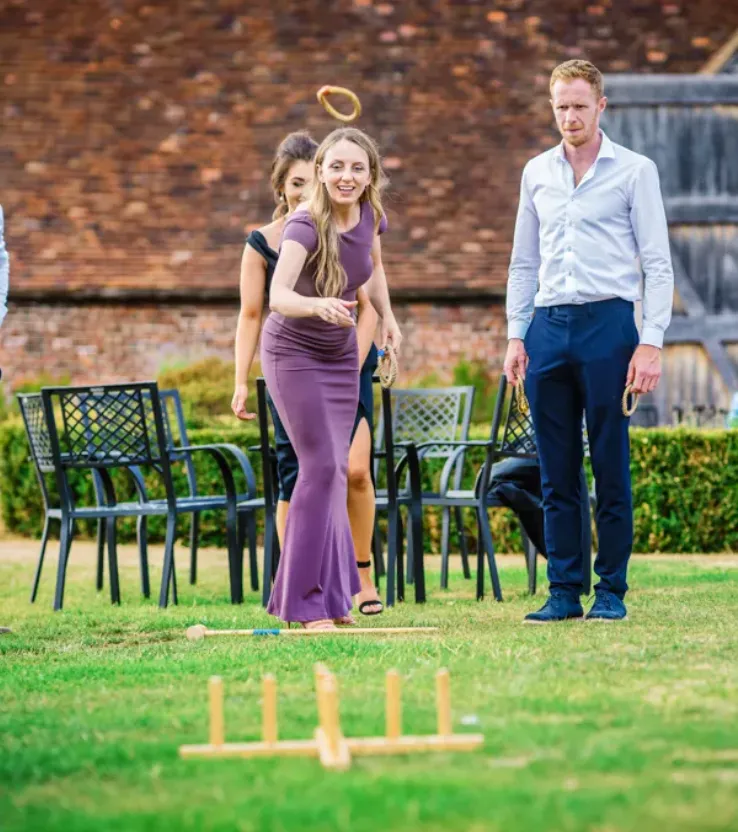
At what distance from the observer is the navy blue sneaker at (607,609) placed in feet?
20.2

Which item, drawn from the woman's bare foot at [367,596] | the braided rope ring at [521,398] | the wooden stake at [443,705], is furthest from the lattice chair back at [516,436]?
the wooden stake at [443,705]

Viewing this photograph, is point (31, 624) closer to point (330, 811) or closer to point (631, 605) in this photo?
point (631, 605)

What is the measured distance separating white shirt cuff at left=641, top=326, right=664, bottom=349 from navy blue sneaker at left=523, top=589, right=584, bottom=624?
103cm

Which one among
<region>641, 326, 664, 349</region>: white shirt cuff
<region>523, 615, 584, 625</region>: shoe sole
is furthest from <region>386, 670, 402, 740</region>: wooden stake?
<region>641, 326, 664, 349</region>: white shirt cuff

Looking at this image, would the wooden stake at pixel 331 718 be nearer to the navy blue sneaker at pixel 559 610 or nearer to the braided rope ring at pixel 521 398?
the navy blue sneaker at pixel 559 610

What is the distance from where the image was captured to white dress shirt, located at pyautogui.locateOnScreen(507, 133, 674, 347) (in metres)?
6.02

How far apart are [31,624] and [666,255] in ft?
10.2

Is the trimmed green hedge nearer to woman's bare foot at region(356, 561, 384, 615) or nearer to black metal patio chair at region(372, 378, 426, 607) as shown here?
black metal patio chair at region(372, 378, 426, 607)

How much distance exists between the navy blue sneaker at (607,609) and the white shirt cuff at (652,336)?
0.99 metres

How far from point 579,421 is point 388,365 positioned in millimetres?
931

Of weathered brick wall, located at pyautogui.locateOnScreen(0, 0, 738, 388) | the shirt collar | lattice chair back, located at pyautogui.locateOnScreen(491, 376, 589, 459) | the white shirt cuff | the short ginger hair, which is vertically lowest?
lattice chair back, located at pyautogui.locateOnScreen(491, 376, 589, 459)

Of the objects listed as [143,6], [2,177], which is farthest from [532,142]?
[2,177]

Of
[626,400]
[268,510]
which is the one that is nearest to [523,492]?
[268,510]

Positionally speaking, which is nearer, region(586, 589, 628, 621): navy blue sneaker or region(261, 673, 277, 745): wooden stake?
region(261, 673, 277, 745): wooden stake
